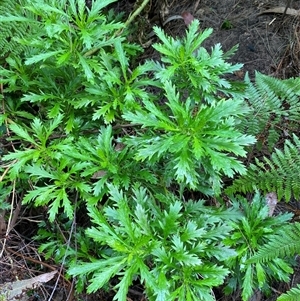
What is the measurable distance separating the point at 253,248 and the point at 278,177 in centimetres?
48

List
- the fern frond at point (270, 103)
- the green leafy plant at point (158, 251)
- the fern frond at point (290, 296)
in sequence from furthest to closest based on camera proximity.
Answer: the fern frond at point (270, 103) → the fern frond at point (290, 296) → the green leafy plant at point (158, 251)

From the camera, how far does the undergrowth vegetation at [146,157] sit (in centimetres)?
204

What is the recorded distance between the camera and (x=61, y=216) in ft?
8.54

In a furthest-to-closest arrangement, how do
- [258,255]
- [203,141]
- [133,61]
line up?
[133,61] → [258,255] → [203,141]

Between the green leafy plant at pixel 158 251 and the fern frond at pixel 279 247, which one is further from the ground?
the fern frond at pixel 279 247

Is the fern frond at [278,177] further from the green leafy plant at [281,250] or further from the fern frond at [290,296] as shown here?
the fern frond at [290,296]

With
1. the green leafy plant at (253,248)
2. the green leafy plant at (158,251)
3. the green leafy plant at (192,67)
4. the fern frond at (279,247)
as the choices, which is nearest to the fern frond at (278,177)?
the green leafy plant at (253,248)

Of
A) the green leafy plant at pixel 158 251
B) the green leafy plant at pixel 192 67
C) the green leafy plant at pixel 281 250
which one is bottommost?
the green leafy plant at pixel 158 251

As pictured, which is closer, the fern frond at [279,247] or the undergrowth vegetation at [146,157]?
the undergrowth vegetation at [146,157]

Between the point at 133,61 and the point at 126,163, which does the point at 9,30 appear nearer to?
the point at 133,61

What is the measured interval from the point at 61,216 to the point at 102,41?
105 cm

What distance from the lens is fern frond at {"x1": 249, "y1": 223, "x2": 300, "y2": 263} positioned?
2201 mm

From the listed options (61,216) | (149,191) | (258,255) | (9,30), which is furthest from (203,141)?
(9,30)

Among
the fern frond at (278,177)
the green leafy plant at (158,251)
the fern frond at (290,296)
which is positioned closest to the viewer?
the green leafy plant at (158,251)
